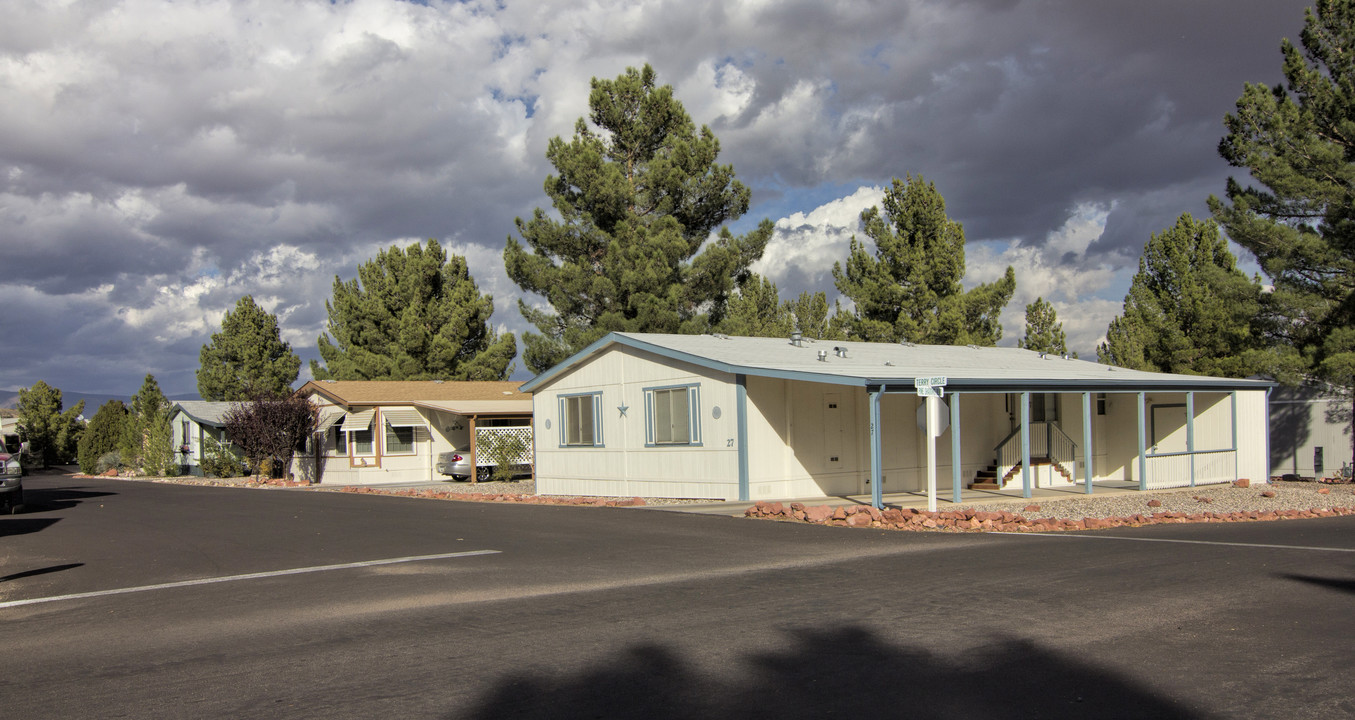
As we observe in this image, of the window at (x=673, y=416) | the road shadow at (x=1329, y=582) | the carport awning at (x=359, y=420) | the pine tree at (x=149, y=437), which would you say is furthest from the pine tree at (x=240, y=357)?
the road shadow at (x=1329, y=582)

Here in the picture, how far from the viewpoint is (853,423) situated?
798 inches

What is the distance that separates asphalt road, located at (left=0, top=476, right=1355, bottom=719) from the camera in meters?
5.55

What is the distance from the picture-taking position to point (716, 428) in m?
19.3

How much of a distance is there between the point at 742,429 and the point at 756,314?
79.1 feet

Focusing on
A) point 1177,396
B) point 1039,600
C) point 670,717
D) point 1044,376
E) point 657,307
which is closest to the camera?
point 670,717

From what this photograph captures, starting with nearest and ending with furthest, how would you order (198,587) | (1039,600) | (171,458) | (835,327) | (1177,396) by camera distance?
(1039,600)
(198,587)
(1177,396)
(835,327)
(171,458)

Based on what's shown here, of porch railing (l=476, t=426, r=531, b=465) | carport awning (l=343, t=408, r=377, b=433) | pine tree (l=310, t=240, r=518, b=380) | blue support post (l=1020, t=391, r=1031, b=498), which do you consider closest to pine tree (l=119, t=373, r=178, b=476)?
pine tree (l=310, t=240, r=518, b=380)

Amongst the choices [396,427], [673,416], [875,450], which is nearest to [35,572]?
[673,416]

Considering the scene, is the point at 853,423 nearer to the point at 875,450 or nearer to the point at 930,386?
the point at 875,450

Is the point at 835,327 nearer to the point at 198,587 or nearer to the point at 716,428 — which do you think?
the point at 716,428

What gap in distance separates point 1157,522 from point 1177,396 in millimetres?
10635

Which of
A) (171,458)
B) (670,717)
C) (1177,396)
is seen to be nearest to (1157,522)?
(1177,396)

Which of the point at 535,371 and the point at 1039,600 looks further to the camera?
the point at 535,371

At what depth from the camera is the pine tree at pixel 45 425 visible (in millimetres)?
63875
